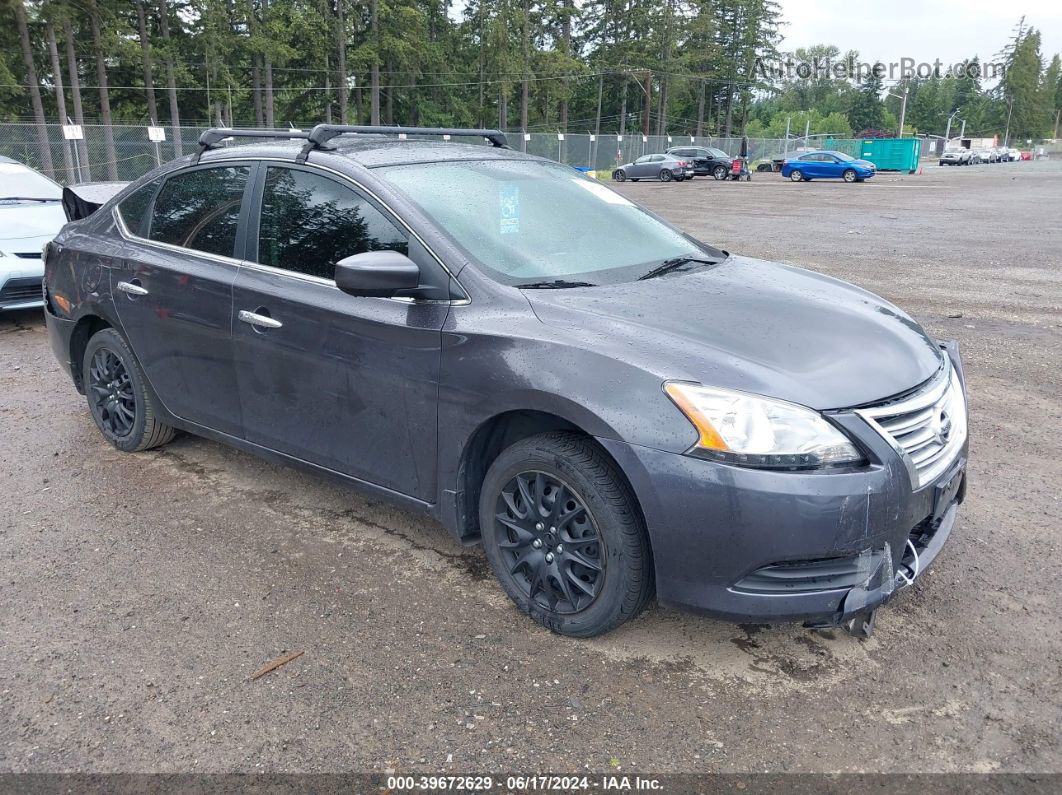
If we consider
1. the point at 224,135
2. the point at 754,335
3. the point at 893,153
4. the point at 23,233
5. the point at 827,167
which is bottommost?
the point at 827,167

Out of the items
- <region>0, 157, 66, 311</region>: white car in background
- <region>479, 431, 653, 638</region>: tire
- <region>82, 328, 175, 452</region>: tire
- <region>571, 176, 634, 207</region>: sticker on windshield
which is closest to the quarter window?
<region>82, 328, 175, 452</region>: tire

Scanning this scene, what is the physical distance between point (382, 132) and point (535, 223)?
1.15m

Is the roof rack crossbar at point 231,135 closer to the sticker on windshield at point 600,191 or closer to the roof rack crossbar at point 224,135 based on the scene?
the roof rack crossbar at point 224,135

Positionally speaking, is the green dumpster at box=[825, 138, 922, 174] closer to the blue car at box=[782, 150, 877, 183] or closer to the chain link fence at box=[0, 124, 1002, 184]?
the blue car at box=[782, 150, 877, 183]

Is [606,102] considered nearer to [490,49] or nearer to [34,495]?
[490,49]

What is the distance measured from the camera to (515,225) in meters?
3.57

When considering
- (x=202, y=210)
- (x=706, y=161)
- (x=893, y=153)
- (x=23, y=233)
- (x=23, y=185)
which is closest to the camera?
(x=202, y=210)

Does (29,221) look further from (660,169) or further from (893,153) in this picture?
(893,153)

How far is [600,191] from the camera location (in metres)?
4.32

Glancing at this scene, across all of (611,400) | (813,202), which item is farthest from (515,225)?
(813,202)

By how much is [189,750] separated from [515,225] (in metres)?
2.27

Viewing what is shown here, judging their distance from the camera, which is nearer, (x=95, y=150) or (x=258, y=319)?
(x=258, y=319)

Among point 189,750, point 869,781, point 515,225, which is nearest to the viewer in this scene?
point 869,781

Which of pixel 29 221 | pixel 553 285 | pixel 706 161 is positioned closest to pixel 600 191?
pixel 553 285
